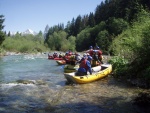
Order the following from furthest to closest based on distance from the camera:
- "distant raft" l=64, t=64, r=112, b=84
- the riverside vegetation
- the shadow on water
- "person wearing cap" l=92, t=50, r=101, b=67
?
"person wearing cap" l=92, t=50, r=101, b=67
the riverside vegetation
"distant raft" l=64, t=64, r=112, b=84
the shadow on water

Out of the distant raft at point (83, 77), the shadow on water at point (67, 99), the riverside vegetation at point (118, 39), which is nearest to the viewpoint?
the shadow on water at point (67, 99)

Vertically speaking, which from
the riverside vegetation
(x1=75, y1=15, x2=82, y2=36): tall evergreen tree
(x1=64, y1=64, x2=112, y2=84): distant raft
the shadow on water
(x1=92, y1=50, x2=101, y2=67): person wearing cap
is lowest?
the shadow on water

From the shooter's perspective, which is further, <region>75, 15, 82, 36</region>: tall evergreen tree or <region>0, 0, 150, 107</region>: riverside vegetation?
<region>75, 15, 82, 36</region>: tall evergreen tree

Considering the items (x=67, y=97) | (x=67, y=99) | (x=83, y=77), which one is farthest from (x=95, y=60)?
(x=67, y=99)

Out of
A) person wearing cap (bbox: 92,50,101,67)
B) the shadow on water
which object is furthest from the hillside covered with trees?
the shadow on water

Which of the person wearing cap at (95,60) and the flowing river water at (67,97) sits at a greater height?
the person wearing cap at (95,60)

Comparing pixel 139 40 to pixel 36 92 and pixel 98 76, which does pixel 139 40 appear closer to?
pixel 98 76

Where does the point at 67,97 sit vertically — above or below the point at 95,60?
below

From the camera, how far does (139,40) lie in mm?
16297

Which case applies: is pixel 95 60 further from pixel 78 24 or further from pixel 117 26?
pixel 78 24

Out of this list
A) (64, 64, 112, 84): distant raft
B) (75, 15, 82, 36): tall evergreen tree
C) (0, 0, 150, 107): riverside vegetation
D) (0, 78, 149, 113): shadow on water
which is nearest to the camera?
(0, 78, 149, 113): shadow on water

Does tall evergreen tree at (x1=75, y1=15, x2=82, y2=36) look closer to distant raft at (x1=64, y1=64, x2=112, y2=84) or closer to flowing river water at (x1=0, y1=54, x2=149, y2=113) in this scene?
distant raft at (x1=64, y1=64, x2=112, y2=84)

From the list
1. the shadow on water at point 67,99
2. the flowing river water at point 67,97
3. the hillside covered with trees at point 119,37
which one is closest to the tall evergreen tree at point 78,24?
the hillside covered with trees at point 119,37

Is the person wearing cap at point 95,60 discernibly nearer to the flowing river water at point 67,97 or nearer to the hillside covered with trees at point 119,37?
the hillside covered with trees at point 119,37
